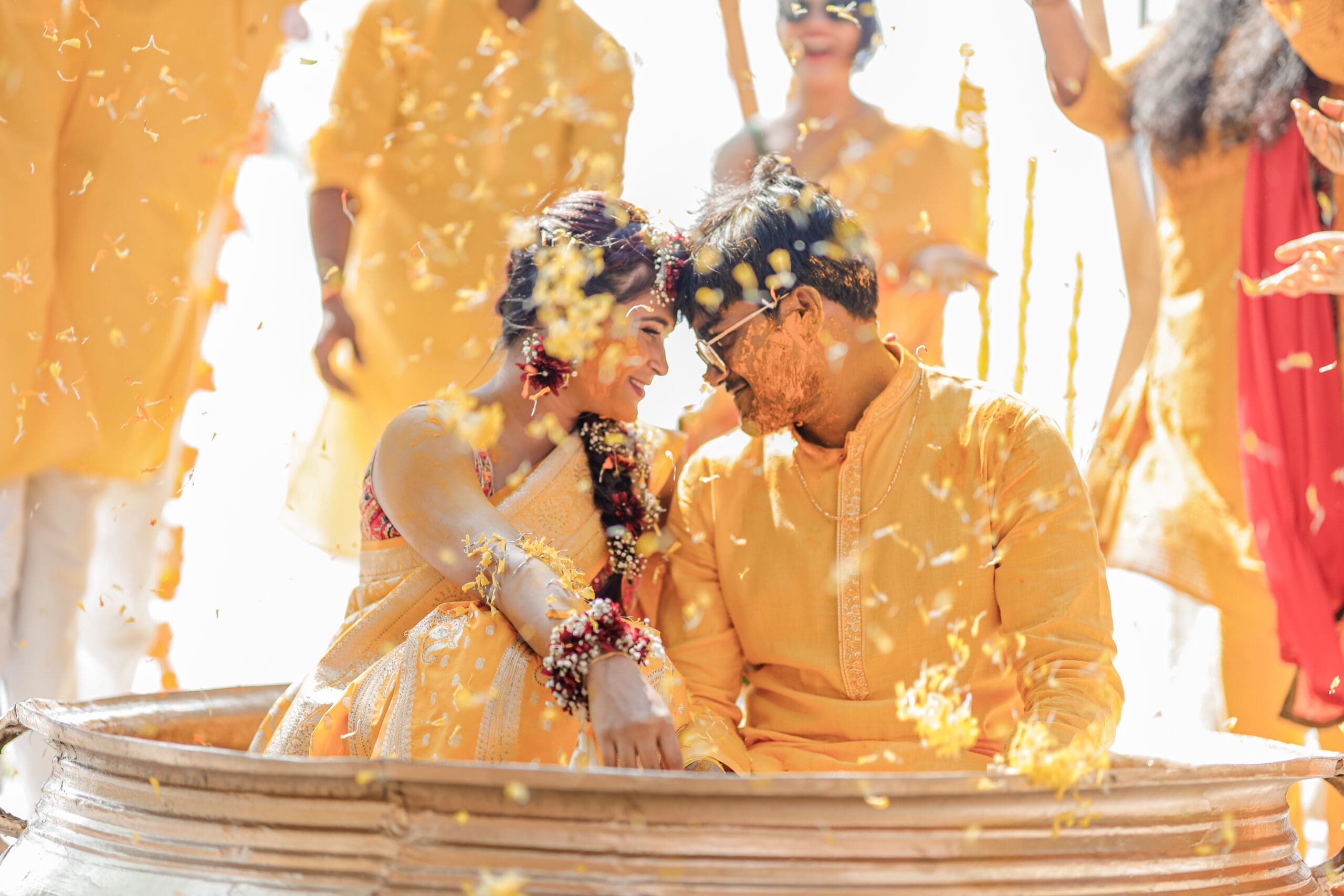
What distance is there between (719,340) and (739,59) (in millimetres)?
1385

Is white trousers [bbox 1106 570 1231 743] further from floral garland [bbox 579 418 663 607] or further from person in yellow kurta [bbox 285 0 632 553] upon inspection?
person in yellow kurta [bbox 285 0 632 553]

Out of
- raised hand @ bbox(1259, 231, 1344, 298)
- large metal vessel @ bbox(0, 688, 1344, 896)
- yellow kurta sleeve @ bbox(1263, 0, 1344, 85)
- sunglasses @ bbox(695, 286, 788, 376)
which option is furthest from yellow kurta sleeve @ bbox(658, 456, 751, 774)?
yellow kurta sleeve @ bbox(1263, 0, 1344, 85)

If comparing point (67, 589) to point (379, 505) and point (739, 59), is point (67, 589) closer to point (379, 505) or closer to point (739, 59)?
point (379, 505)

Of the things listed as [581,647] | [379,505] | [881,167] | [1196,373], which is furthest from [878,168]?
[581,647]

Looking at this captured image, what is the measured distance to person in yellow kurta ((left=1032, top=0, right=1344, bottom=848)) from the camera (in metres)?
2.55

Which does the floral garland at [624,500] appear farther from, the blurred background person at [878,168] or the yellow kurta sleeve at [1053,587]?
the blurred background person at [878,168]

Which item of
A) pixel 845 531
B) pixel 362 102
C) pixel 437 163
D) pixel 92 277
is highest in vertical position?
pixel 362 102

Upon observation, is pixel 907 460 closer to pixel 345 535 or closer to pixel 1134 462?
pixel 1134 462

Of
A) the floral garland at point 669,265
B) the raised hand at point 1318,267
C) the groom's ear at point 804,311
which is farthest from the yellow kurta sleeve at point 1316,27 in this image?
the floral garland at point 669,265

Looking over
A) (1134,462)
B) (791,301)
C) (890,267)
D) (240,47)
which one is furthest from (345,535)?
(1134,462)

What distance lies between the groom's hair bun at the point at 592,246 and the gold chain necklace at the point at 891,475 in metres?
0.39

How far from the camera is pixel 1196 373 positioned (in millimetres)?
2611

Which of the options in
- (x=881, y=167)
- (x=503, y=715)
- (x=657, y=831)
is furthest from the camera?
(x=881, y=167)

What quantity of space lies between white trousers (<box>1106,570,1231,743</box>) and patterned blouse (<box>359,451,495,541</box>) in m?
1.43
